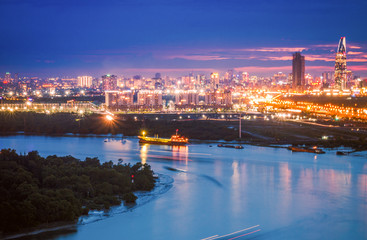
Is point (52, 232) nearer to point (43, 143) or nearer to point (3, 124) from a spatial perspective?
point (43, 143)

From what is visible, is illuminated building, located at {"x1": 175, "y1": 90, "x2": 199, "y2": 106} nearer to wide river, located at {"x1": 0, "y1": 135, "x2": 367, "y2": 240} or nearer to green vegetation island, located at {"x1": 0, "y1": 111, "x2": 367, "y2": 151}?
green vegetation island, located at {"x1": 0, "y1": 111, "x2": 367, "y2": 151}

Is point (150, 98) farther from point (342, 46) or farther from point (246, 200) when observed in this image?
point (246, 200)

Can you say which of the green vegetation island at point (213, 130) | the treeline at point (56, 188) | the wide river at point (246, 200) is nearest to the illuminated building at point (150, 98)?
the green vegetation island at point (213, 130)

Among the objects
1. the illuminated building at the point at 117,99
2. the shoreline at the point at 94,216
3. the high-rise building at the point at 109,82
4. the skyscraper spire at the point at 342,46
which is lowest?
the shoreline at the point at 94,216

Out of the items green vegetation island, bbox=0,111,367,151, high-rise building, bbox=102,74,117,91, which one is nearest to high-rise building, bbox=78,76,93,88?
high-rise building, bbox=102,74,117,91

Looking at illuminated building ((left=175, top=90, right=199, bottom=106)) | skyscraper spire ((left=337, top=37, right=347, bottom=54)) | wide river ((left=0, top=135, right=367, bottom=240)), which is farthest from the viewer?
skyscraper spire ((left=337, top=37, right=347, bottom=54))

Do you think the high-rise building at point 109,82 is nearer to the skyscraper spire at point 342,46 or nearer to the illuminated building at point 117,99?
the illuminated building at point 117,99

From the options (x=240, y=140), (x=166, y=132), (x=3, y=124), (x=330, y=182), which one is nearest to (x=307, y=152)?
(x=240, y=140)

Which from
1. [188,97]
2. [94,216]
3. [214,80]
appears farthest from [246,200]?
[214,80]
